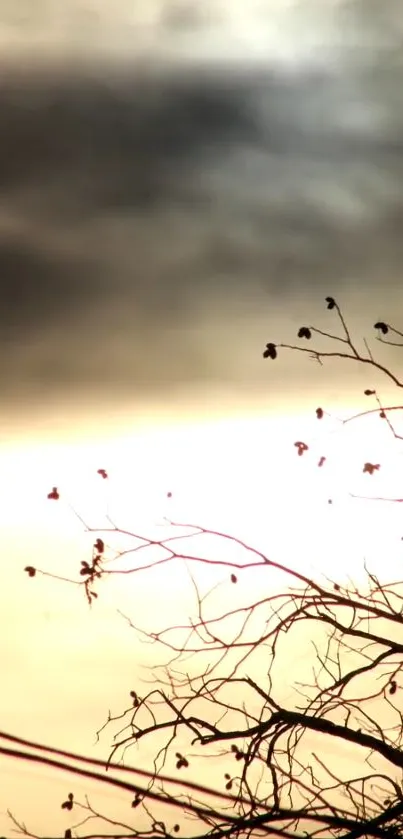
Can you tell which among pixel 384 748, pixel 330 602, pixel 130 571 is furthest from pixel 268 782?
pixel 130 571

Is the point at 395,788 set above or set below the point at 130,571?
below

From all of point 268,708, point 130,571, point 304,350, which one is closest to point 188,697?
point 268,708

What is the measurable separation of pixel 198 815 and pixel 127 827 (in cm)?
43

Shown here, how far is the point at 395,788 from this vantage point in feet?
18.3

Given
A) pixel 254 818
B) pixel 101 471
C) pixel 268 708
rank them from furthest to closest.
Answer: pixel 101 471
pixel 268 708
pixel 254 818

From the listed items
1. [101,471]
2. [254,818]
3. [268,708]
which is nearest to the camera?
[254,818]

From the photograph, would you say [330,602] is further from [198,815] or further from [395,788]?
[198,815]

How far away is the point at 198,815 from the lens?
5.77m

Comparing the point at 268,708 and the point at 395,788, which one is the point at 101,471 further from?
the point at 395,788

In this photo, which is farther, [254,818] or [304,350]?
[304,350]

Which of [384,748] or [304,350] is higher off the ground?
[304,350]

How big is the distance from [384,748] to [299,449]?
5.90ft

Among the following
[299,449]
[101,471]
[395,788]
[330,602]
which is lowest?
[395,788]

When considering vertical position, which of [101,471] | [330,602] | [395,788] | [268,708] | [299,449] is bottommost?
[395,788]
